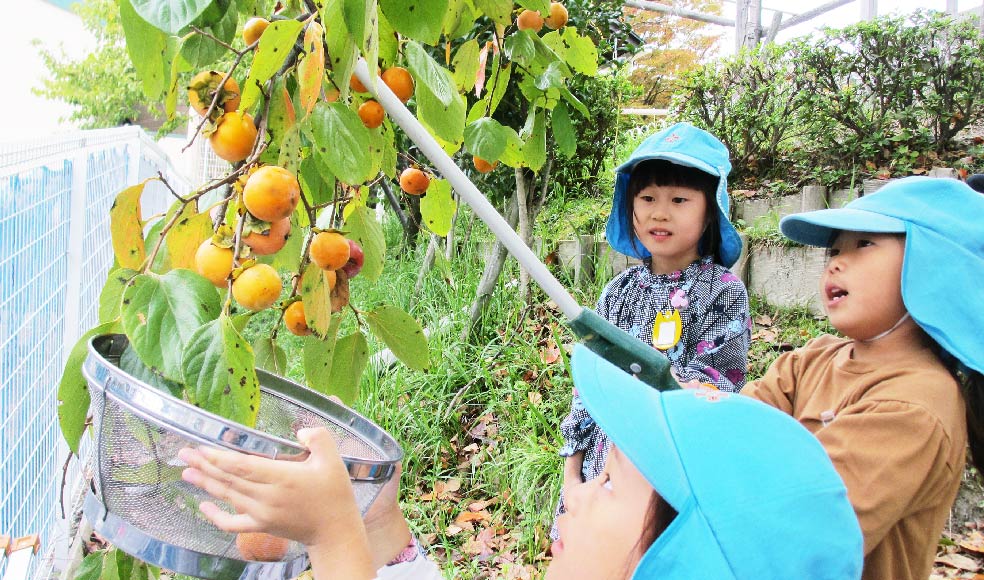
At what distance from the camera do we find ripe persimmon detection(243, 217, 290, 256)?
2.89 ft

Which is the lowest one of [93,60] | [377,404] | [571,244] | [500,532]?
[500,532]

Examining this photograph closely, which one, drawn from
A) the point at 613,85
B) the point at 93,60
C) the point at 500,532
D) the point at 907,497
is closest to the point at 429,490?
the point at 500,532

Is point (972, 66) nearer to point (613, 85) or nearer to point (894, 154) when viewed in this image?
point (894, 154)

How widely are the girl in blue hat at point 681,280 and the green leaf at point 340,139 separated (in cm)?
99

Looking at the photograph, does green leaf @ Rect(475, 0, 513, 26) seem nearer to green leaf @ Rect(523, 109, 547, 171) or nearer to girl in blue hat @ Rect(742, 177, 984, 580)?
green leaf @ Rect(523, 109, 547, 171)

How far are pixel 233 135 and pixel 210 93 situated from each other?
0.08m

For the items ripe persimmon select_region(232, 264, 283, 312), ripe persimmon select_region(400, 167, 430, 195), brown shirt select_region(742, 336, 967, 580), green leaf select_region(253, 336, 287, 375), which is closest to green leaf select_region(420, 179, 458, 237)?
ripe persimmon select_region(400, 167, 430, 195)

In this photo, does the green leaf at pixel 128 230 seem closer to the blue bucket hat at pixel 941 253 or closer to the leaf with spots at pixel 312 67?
the leaf with spots at pixel 312 67

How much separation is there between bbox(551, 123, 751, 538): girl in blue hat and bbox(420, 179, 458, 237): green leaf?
56 cm

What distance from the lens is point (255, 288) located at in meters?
0.83

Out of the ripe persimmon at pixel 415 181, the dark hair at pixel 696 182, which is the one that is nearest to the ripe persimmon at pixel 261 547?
the ripe persimmon at pixel 415 181

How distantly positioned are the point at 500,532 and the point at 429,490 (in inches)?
15.6

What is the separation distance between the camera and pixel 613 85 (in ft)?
14.0

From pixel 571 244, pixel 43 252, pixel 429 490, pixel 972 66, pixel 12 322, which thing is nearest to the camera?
pixel 12 322
